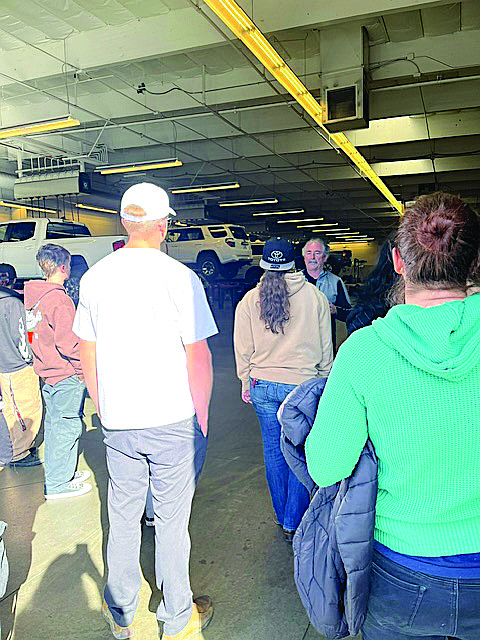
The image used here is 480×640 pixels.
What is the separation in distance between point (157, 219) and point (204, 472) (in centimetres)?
248

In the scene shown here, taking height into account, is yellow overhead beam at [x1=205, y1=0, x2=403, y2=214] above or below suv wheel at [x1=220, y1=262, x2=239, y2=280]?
above

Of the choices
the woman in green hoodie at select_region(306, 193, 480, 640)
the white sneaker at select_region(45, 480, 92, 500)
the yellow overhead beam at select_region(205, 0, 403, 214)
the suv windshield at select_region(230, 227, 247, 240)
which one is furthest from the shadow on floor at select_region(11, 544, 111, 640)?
the suv windshield at select_region(230, 227, 247, 240)

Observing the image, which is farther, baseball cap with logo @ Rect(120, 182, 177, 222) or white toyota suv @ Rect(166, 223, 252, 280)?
white toyota suv @ Rect(166, 223, 252, 280)

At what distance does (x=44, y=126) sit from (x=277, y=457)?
28.3 feet

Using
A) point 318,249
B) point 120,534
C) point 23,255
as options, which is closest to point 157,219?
point 120,534

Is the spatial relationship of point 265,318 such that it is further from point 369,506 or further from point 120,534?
point 369,506

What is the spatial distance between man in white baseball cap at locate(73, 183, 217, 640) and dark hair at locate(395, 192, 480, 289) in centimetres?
107

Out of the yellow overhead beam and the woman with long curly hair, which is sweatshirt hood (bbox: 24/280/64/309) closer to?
the woman with long curly hair

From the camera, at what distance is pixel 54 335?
3490 mm

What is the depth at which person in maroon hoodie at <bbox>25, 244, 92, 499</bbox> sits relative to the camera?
11.4ft

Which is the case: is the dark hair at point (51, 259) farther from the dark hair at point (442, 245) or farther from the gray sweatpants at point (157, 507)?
the dark hair at point (442, 245)

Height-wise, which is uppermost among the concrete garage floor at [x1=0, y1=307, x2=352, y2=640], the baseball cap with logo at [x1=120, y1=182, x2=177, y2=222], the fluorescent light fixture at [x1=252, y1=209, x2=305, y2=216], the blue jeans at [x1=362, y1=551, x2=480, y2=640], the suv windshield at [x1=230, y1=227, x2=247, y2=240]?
the fluorescent light fixture at [x1=252, y1=209, x2=305, y2=216]

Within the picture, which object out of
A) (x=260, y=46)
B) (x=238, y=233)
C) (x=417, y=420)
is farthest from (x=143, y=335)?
(x=238, y=233)

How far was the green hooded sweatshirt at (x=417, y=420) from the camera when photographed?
1.09 meters
